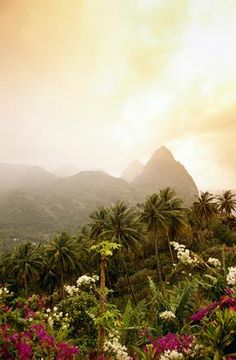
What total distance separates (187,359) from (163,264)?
4777 centimetres

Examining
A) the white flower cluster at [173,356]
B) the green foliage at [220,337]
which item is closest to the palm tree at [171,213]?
the green foliage at [220,337]

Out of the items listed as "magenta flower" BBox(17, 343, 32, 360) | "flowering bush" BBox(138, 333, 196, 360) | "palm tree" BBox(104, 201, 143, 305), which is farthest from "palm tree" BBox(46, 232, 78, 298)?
"magenta flower" BBox(17, 343, 32, 360)

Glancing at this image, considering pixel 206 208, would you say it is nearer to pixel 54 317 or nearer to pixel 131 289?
pixel 131 289

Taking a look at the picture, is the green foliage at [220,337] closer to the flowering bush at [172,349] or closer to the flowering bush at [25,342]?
the flowering bush at [172,349]

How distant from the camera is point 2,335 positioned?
6074mm

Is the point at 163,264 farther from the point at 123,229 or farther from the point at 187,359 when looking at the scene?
the point at 187,359

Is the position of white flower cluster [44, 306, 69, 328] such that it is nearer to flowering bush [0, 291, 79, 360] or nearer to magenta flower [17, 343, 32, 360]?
flowering bush [0, 291, 79, 360]

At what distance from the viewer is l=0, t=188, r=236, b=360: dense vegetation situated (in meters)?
7.70

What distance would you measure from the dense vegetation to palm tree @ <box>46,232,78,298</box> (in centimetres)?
15

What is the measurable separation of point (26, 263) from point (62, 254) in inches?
268

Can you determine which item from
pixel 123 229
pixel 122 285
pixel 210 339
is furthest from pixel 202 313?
pixel 122 285

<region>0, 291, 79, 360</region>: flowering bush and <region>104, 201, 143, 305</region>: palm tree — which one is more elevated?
<region>104, 201, 143, 305</region>: palm tree

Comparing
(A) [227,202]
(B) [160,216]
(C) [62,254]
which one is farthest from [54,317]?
(A) [227,202]

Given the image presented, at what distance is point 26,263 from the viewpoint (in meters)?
54.3
